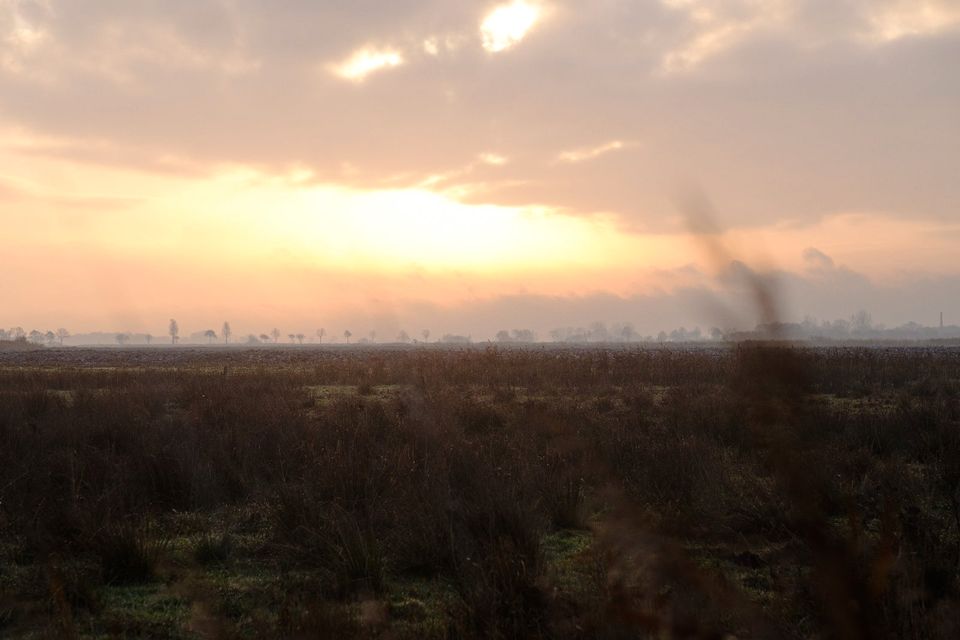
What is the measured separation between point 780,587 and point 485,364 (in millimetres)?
Result: 20285

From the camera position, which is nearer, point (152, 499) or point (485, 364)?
point (152, 499)

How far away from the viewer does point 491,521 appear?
5.74 m

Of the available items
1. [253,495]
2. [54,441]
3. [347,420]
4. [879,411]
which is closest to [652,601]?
[253,495]

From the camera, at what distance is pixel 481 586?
4.36 meters

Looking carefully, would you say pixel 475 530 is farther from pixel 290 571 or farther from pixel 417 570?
pixel 290 571

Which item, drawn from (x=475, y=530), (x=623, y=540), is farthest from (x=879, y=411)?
(x=475, y=530)

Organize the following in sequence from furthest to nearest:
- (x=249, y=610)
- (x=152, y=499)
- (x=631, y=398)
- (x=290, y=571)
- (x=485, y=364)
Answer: (x=485, y=364) → (x=631, y=398) → (x=152, y=499) → (x=290, y=571) → (x=249, y=610)

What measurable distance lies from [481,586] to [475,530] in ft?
5.17

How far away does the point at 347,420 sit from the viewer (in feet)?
36.7

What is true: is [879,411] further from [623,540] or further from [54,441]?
[54,441]

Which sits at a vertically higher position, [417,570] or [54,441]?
[54,441]

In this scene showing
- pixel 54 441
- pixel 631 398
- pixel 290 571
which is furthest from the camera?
pixel 631 398

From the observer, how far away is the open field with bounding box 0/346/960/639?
376 centimetres

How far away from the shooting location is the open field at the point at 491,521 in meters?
3.76
